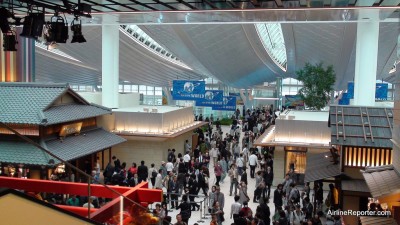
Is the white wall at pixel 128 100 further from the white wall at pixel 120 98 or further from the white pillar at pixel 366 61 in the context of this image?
the white pillar at pixel 366 61

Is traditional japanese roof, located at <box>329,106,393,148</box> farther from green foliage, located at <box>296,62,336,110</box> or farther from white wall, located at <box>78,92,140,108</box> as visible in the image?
green foliage, located at <box>296,62,336,110</box>

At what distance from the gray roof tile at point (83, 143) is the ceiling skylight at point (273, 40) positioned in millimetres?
14825

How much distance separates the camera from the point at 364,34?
17203 mm

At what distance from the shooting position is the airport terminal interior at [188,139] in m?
6.04

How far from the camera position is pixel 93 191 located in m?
5.18

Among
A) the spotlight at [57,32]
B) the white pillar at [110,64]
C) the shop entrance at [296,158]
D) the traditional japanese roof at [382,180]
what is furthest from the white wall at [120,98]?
the traditional japanese roof at [382,180]

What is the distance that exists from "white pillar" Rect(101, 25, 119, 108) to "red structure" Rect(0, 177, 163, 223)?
14.3 metres

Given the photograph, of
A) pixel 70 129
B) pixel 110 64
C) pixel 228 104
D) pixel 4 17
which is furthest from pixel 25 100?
pixel 228 104

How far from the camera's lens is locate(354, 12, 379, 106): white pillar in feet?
56.1

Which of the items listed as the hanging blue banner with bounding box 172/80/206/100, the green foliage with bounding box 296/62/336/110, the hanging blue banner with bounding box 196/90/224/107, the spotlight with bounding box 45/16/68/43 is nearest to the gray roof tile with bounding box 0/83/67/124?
the spotlight with bounding box 45/16/68/43

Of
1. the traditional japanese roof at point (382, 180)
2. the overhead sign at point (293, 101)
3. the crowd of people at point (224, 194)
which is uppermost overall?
the overhead sign at point (293, 101)

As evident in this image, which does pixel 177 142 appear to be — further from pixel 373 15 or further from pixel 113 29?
pixel 373 15

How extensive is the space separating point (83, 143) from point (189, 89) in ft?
25.5

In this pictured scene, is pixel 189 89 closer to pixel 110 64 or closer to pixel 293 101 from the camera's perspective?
pixel 110 64
